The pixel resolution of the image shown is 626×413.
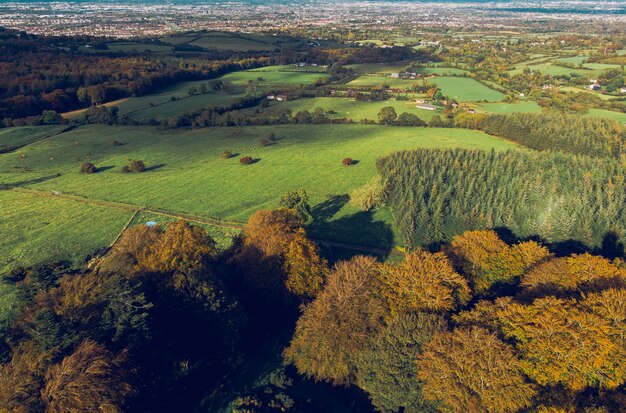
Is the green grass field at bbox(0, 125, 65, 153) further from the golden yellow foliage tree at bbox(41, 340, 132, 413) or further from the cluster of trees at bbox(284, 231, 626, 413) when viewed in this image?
the cluster of trees at bbox(284, 231, 626, 413)

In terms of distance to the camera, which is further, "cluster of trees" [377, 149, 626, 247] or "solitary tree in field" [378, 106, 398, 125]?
"solitary tree in field" [378, 106, 398, 125]

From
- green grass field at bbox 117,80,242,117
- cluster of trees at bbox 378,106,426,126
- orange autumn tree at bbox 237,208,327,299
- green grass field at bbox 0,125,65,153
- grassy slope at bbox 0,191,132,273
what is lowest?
grassy slope at bbox 0,191,132,273

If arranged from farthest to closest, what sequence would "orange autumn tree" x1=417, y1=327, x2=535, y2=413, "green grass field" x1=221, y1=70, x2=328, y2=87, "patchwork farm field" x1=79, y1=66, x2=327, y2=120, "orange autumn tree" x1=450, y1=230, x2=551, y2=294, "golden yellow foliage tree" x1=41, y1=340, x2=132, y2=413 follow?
"green grass field" x1=221, y1=70, x2=328, y2=87
"patchwork farm field" x1=79, y1=66, x2=327, y2=120
"orange autumn tree" x1=450, y1=230, x2=551, y2=294
"orange autumn tree" x1=417, y1=327, x2=535, y2=413
"golden yellow foliage tree" x1=41, y1=340, x2=132, y2=413

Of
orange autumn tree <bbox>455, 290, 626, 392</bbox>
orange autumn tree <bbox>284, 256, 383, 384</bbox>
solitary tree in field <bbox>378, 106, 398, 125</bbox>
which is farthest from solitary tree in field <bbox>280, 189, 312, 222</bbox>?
solitary tree in field <bbox>378, 106, 398, 125</bbox>

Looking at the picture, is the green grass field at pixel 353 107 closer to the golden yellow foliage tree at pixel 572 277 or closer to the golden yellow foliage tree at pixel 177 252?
the golden yellow foliage tree at pixel 177 252

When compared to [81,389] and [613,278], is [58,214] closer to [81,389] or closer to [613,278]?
[81,389]

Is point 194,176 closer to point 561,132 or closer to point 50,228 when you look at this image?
point 50,228

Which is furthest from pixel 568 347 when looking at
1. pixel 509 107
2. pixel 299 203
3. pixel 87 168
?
pixel 509 107
